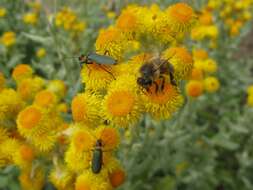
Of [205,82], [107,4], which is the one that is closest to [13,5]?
[107,4]

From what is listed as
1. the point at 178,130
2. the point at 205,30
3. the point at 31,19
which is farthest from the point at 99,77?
the point at 31,19

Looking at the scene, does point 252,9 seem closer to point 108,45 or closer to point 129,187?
point 129,187

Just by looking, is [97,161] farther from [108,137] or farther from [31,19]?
[31,19]

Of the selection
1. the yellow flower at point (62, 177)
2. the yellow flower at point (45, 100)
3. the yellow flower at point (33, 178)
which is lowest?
the yellow flower at point (33, 178)

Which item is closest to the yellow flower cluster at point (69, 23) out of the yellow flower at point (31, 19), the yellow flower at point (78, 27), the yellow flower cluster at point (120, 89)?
the yellow flower at point (78, 27)

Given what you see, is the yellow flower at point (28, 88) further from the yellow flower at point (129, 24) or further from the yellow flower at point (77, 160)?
the yellow flower at point (129, 24)

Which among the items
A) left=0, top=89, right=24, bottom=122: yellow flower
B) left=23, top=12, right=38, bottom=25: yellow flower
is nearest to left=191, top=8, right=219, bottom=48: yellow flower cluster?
left=23, top=12, right=38, bottom=25: yellow flower

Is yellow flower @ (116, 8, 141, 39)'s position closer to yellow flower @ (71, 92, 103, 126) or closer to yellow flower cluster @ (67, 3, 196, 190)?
yellow flower cluster @ (67, 3, 196, 190)
